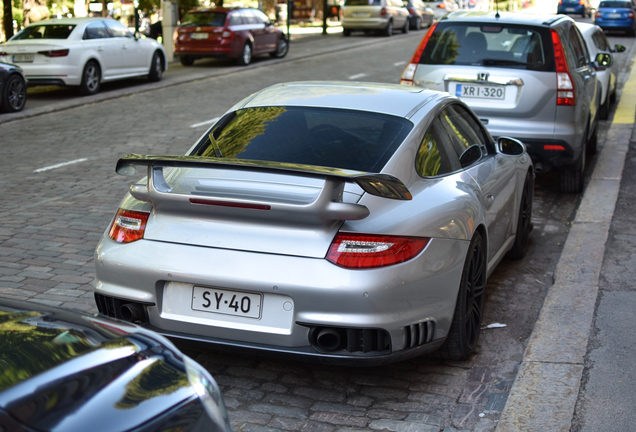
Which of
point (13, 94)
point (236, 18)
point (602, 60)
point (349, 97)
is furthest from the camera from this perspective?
point (236, 18)

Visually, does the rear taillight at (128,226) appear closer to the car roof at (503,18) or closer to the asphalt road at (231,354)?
the asphalt road at (231,354)

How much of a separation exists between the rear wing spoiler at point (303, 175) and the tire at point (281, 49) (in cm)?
2125

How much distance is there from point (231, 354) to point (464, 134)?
2.05 meters

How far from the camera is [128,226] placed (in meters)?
4.04

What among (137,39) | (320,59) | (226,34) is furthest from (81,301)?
(320,59)

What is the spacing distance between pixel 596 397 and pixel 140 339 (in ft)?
8.19

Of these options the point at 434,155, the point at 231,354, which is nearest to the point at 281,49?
the point at 434,155

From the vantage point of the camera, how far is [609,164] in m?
9.84

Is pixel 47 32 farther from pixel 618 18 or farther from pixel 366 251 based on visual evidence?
pixel 618 18

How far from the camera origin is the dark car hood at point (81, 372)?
1.94 meters

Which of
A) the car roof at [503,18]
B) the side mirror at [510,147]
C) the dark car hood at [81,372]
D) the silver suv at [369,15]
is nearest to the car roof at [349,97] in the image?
the side mirror at [510,147]

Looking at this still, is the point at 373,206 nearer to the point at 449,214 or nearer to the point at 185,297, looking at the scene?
the point at 449,214

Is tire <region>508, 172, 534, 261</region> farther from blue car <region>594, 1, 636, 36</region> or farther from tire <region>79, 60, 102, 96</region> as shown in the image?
blue car <region>594, 1, 636, 36</region>

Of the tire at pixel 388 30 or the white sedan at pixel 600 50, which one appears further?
the tire at pixel 388 30
